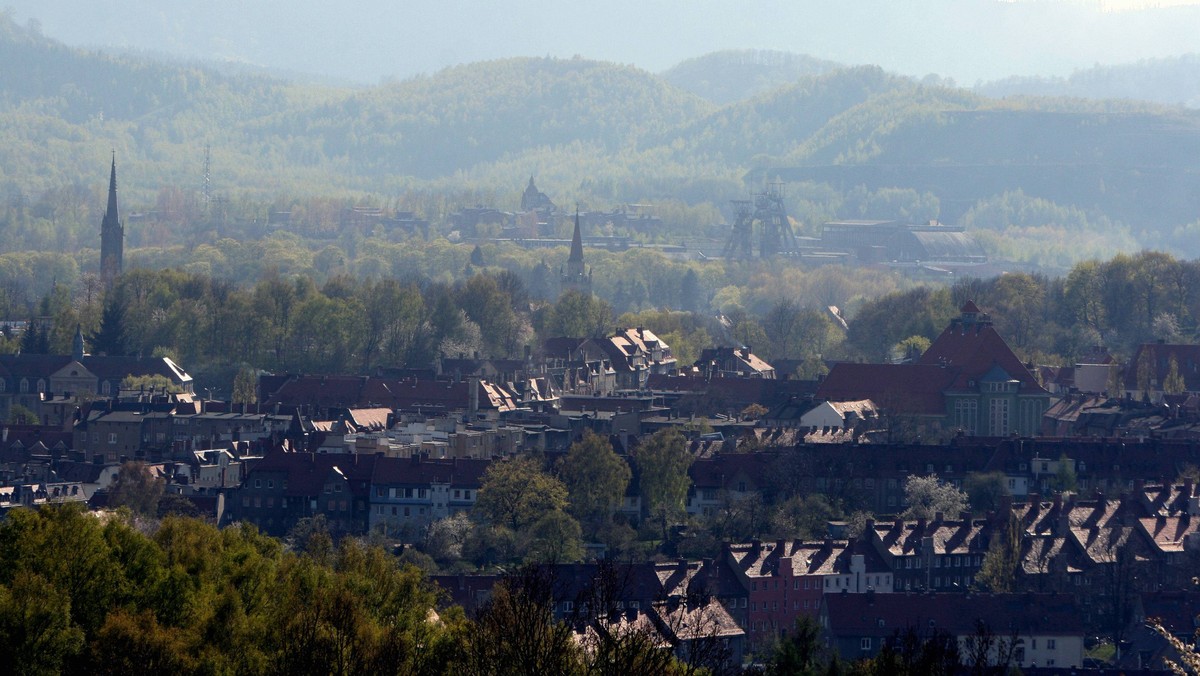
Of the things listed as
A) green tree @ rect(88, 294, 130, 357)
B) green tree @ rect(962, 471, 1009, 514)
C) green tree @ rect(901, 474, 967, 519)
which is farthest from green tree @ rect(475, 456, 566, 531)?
green tree @ rect(88, 294, 130, 357)

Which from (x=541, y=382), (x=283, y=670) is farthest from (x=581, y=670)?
(x=541, y=382)

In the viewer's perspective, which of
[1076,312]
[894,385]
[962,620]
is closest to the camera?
[962,620]

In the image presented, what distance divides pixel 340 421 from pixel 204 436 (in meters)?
4.75

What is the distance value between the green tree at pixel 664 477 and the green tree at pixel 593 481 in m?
0.52

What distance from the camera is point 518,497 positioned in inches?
2665

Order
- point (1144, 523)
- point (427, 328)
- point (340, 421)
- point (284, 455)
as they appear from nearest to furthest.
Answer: point (1144, 523)
point (284, 455)
point (340, 421)
point (427, 328)

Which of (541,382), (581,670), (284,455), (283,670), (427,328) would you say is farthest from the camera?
(427,328)

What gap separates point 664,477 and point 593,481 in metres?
1.96

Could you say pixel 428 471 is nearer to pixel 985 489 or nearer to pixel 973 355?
pixel 985 489

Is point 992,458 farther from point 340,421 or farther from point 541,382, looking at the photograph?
point 541,382

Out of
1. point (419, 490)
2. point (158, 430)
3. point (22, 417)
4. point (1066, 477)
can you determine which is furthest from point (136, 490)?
point (22, 417)

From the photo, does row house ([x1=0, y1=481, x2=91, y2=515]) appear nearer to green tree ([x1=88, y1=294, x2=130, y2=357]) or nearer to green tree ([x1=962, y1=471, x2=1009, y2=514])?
green tree ([x1=962, y1=471, x2=1009, y2=514])

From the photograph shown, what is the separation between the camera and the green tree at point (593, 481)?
69125 mm

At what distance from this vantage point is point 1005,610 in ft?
187
